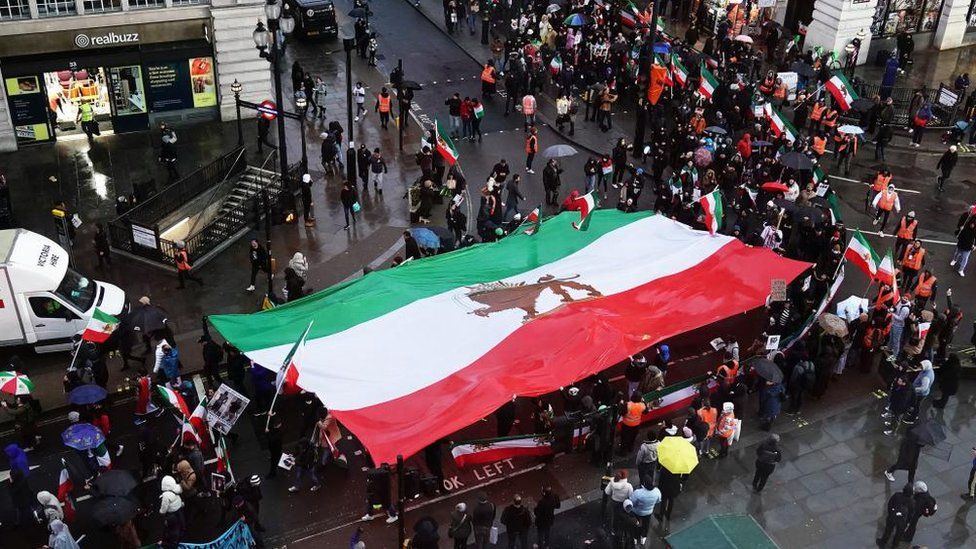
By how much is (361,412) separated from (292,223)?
38.8 feet

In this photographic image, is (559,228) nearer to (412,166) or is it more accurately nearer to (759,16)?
(412,166)

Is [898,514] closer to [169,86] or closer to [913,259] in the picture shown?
[913,259]

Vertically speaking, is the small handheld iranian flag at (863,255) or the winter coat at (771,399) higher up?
the small handheld iranian flag at (863,255)

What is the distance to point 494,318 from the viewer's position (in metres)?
21.2

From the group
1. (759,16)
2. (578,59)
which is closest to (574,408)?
(578,59)

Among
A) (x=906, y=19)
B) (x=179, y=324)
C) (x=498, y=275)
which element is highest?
(x=906, y=19)

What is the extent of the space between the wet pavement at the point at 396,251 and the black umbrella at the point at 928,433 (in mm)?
1667

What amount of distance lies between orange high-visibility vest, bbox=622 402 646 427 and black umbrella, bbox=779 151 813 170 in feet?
37.3

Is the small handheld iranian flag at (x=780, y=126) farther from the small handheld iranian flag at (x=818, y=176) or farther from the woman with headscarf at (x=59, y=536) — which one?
the woman with headscarf at (x=59, y=536)

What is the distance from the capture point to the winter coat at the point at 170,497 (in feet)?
56.0

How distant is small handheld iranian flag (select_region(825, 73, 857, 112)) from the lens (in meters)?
32.7

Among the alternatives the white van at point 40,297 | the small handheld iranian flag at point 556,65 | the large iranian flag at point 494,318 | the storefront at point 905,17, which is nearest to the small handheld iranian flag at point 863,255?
the large iranian flag at point 494,318

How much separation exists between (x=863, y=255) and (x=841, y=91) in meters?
11.1

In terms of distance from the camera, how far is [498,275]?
75.2 ft
